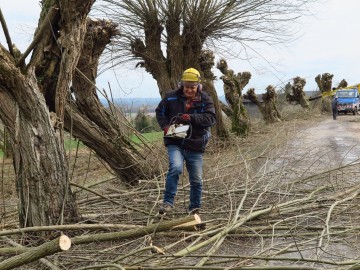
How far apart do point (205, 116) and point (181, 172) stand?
2.26 ft

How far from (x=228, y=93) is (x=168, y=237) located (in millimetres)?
15382

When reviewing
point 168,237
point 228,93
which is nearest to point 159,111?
point 168,237

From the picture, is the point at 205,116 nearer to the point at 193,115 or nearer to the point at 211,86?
the point at 193,115

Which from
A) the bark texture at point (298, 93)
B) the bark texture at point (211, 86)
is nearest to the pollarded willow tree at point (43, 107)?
the bark texture at point (211, 86)

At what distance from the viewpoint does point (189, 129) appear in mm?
5363

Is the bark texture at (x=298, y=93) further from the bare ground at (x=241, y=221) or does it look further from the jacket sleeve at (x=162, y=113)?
the jacket sleeve at (x=162, y=113)

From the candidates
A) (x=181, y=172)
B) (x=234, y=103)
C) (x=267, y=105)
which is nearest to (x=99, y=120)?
(x=181, y=172)

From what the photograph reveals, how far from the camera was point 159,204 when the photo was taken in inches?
237

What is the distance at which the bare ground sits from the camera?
4043 millimetres

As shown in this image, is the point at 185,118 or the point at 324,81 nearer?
the point at 185,118

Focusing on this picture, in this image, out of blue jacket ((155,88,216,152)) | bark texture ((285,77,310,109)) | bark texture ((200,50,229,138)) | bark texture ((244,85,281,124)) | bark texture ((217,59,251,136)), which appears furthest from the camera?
bark texture ((285,77,310,109))

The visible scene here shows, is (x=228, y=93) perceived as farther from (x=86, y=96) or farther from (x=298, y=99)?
(x=298, y=99)

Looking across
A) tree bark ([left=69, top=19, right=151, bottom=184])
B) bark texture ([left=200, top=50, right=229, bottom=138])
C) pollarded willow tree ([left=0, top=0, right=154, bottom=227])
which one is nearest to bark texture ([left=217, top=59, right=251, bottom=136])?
bark texture ([left=200, top=50, right=229, bottom=138])

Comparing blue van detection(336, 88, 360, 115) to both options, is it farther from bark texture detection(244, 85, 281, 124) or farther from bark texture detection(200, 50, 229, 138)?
bark texture detection(200, 50, 229, 138)
